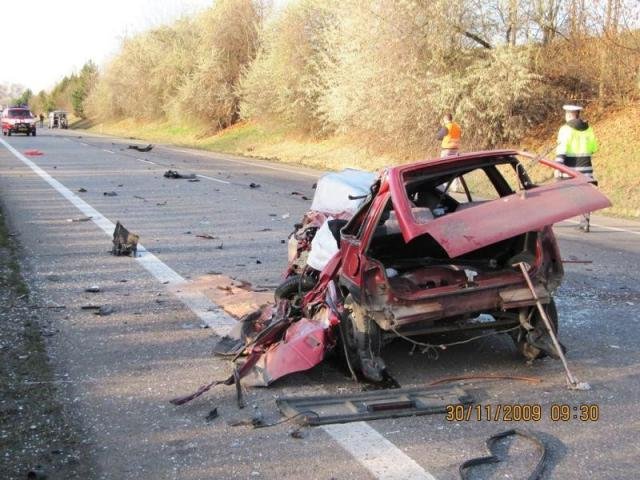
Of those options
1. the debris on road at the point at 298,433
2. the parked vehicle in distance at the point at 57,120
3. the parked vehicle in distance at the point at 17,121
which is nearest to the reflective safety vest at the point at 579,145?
the debris on road at the point at 298,433

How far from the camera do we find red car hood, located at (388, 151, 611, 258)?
168 inches

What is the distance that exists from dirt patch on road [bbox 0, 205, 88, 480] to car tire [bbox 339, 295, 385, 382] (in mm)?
1748

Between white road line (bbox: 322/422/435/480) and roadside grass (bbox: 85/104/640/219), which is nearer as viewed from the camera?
white road line (bbox: 322/422/435/480)

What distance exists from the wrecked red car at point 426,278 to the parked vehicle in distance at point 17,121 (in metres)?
49.7

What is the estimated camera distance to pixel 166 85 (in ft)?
202

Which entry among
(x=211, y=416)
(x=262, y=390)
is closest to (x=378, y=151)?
(x=262, y=390)

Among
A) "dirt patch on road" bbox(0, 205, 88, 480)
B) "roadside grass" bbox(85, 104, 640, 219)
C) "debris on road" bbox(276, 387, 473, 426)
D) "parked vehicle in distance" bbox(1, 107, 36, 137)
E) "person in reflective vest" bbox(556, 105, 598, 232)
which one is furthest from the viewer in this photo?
"parked vehicle in distance" bbox(1, 107, 36, 137)

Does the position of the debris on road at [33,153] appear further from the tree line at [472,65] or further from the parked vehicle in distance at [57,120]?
the parked vehicle in distance at [57,120]

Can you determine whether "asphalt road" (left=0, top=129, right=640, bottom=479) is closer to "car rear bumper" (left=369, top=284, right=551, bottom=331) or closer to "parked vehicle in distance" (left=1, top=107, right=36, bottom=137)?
"car rear bumper" (left=369, top=284, right=551, bottom=331)

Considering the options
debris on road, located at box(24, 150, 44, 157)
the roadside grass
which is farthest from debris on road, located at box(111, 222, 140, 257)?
debris on road, located at box(24, 150, 44, 157)

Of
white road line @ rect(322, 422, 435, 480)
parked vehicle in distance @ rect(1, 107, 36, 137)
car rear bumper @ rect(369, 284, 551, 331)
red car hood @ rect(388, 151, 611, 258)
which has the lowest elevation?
white road line @ rect(322, 422, 435, 480)

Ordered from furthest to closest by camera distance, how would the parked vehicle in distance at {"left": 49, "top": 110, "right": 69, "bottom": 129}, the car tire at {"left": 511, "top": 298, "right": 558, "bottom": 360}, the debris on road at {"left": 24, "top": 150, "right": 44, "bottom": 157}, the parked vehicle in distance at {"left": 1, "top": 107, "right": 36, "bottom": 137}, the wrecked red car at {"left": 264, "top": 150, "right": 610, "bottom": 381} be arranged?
1. the parked vehicle in distance at {"left": 49, "top": 110, "right": 69, "bottom": 129}
2. the parked vehicle in distance at {"left": 1, "top": 107, "right": 36, "bottom": 137}
3. the debris on road at {"left": 24, "top": 150, "right": 44, "bottom": 157}
4. the car tire at {"left": 511, "top": 298, "right": 558, "bottom": 360}
5. the wrecked red car at {"left": 264, "top": 150, "right": 610, "bottom": 381}

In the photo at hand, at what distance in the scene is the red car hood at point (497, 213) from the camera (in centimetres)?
427

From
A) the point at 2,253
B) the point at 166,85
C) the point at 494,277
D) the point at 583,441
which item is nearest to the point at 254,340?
the point at 494,277
